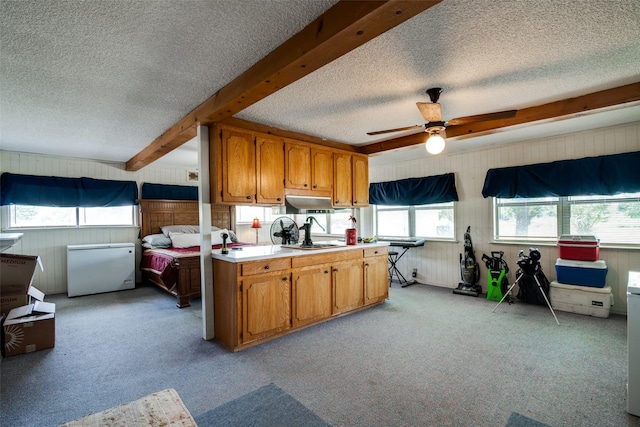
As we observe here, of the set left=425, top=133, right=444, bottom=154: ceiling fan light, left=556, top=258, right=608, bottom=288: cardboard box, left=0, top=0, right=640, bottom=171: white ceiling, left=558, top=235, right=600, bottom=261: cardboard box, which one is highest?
left=0, top=0, right=640, bottom=171: white ceiling

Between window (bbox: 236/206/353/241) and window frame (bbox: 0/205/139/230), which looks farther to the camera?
window (bbox: 236/206/353/241)

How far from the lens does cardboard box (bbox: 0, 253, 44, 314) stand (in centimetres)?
319

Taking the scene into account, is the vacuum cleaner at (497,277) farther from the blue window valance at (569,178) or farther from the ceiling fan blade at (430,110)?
the ceiling fan blade at (430,110)

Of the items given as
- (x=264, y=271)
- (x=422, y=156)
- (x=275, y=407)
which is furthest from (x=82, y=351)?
(x=422, y=156)

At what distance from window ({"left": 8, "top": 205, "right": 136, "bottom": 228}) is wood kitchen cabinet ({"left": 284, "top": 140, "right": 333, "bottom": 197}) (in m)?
3.78

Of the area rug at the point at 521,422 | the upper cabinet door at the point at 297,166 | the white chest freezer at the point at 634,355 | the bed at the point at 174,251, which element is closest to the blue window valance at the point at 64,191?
the bed at the point at 174,251

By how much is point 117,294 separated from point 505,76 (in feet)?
19.4

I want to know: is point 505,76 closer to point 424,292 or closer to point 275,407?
point 275,407

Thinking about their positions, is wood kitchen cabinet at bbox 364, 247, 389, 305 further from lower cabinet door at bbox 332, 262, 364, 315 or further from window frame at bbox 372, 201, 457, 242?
window frame at bbox 372, 201, 457, 242

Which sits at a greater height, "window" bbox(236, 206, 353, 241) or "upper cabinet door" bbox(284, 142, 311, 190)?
"upper cabinet door" bbox(284, 142, 311, 190)

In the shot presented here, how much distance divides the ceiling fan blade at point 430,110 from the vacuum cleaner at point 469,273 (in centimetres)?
280

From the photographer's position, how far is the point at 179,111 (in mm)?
3004

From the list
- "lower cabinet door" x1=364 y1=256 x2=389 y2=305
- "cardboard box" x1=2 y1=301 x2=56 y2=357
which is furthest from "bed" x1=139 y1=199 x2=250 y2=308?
"lower cabinet door" x1=364 y1=256 x2=389 y2=305

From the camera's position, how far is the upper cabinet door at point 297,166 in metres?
3.68
